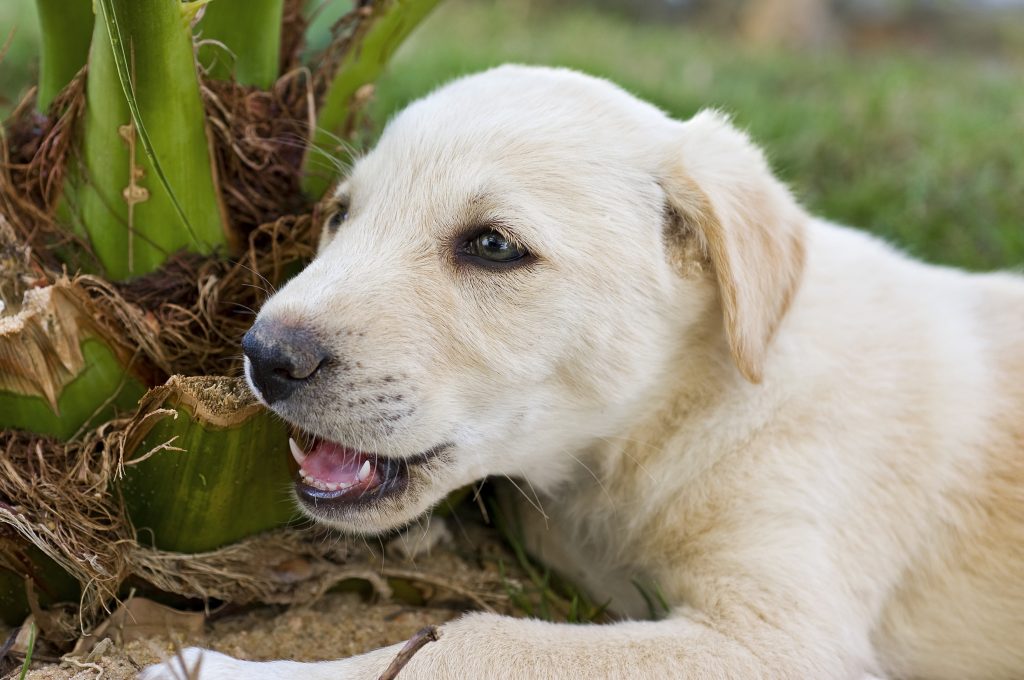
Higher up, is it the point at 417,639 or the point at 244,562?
the point at 417,639

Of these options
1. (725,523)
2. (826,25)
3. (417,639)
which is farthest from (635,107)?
(826,25)

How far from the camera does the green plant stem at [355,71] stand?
3.14 meters

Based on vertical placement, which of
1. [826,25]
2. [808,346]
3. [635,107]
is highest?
[635,107]

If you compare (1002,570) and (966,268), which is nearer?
(1002,570)

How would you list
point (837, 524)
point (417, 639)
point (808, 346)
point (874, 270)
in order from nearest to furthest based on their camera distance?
point (417, 639) → point (837, 524) → point (808, 346) → point (874, 270)

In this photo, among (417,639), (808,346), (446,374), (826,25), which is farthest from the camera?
(826,25)

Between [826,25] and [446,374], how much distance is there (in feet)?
47.0

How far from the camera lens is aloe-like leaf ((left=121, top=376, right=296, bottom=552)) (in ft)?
8.31

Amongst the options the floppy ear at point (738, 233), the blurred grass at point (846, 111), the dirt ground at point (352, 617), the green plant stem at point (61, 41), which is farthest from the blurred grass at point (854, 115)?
the green plant stem at point (61, 41)

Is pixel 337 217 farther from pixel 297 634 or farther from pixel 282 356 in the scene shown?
pixel 297 634

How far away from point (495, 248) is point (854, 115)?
4.99m

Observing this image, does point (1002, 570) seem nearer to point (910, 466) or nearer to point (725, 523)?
point (910, 466)

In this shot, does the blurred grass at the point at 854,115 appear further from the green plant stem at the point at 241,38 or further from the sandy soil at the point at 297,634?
the sandy soil at the point at 297,634

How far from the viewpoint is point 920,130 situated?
21.7 feet
